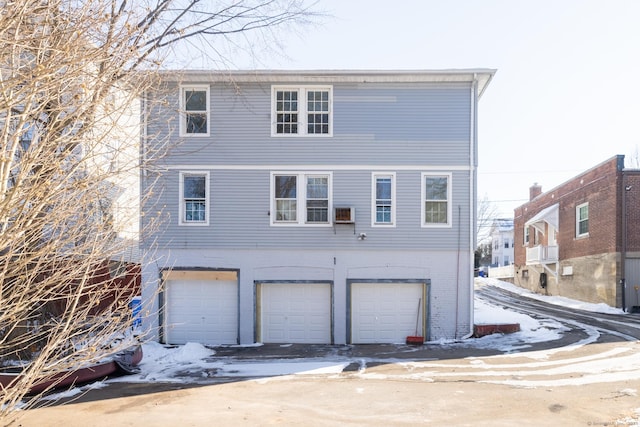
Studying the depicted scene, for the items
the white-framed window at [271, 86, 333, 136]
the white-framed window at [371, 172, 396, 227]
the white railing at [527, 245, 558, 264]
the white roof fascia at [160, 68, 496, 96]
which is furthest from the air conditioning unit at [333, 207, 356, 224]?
the white railing at [527, 245, 558, 264]

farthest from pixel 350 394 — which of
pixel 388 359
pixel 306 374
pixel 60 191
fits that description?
pixel 60 191

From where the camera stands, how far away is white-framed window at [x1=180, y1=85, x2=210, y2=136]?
1758 centimetres

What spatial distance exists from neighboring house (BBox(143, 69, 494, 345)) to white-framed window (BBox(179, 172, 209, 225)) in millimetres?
39

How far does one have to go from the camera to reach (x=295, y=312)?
17.4m

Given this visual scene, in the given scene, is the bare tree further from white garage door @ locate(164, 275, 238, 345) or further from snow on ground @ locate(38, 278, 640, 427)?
white garage door @ locate(164, 275, 238, 345)

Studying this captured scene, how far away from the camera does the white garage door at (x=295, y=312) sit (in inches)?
680

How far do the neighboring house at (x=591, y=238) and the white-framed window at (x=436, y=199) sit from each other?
1195 centimetres

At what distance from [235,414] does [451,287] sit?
9.83 m

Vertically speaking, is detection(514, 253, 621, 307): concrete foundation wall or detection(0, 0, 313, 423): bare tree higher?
detection(0, 0, 313, 423): bare tree

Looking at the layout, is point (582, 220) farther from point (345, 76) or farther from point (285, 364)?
point (285, 364)

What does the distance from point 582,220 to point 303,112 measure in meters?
18.9

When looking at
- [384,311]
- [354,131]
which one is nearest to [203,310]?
[384,311]

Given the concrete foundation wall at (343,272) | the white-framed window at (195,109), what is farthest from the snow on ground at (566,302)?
the white-framed window at (195,109)

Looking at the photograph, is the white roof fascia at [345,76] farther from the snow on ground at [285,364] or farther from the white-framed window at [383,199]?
the snow on ground at [285,364]
